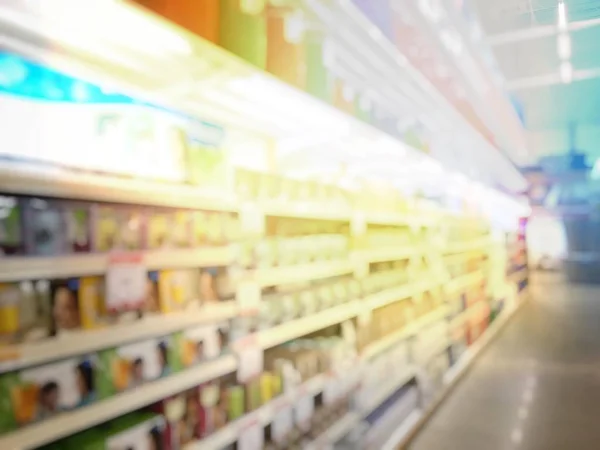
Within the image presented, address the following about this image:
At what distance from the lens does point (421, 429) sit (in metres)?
3.71

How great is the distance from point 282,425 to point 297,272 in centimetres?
61

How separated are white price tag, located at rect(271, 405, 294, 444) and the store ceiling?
2.50 meters

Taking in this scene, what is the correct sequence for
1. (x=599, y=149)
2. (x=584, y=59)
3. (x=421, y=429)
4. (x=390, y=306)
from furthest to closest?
(x=599, y=149), (x=584, y=59), (x=421, y=429), (x=390, y=306)

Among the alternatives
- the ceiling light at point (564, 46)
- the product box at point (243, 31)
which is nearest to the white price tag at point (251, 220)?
the product box at point (243, 31)

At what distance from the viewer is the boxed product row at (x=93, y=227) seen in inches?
47.5

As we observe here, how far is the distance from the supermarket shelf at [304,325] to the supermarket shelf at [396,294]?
0.59 feet

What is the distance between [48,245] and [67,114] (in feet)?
1.88

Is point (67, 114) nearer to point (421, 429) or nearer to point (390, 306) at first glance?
point (390, 306)

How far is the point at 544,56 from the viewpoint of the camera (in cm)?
612

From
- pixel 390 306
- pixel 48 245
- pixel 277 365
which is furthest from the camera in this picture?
pixel 390 306

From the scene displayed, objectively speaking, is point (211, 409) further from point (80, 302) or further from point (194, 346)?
point (80, 302)

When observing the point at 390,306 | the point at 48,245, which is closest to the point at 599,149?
the point at 390,306

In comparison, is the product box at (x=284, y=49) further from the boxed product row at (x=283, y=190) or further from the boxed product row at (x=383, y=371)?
the boxed product row at (x=383, y=371)

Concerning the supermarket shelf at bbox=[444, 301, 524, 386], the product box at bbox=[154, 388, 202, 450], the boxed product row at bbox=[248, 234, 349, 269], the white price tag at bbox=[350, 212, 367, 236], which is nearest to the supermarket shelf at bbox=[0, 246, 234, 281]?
the boxed product row at bbox=[248, 234, 349, 269]
